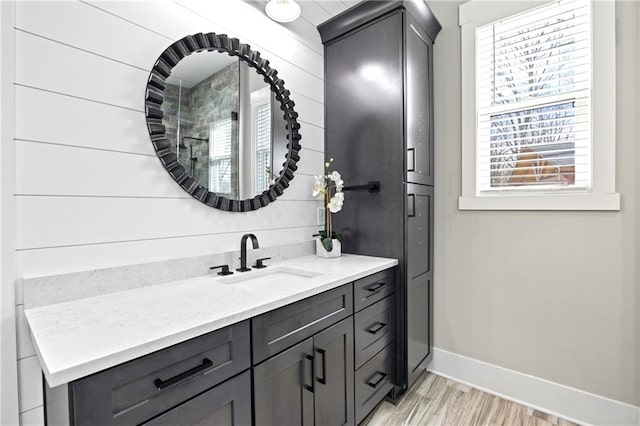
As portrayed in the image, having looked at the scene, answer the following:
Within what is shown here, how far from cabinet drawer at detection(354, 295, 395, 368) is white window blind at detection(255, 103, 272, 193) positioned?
0.94 meters

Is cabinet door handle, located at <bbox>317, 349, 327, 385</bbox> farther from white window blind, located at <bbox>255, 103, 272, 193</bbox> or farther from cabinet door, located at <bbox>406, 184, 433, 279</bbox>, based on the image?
white window blind, located at <bbox>255, 103, 272, 193</bbox>

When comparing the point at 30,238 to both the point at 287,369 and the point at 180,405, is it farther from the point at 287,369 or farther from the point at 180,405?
the point at 287,369

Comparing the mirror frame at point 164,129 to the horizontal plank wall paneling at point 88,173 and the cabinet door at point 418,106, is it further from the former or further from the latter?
the cabinet door at point 418,106

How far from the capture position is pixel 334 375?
142cm

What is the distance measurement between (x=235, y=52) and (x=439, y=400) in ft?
7.96

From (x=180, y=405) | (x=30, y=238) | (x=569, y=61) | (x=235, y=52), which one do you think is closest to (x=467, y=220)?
(x=569, y=61)

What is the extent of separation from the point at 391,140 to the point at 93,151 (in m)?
1.54

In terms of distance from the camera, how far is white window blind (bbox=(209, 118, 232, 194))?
5.39 feet

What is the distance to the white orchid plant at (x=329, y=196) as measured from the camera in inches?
80.4

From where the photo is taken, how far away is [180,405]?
874mm

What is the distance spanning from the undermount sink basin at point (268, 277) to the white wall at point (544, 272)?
1142mm

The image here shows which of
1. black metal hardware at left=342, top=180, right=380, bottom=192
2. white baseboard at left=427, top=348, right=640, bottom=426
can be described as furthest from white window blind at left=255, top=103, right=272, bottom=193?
white baseboard at left=427, top=348, right=640, bottom=426

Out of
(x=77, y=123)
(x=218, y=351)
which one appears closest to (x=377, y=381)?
(x=218, y=351)

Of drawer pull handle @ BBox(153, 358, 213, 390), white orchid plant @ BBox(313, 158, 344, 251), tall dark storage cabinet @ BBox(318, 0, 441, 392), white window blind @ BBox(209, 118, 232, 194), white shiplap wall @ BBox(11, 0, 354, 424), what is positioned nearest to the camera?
drawer pull handle @ BBox(153, 358, 213, 390)
